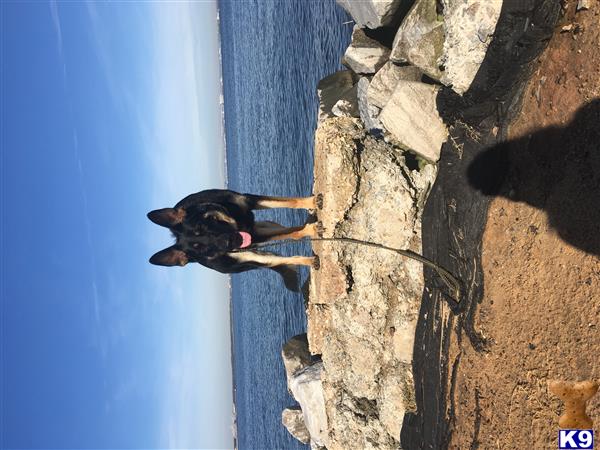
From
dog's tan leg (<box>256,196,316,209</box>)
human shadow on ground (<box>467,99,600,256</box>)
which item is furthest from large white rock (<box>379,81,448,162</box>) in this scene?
dog's tan leg (<box>256,196,316,209</box>)

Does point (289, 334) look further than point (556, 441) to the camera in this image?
Yes

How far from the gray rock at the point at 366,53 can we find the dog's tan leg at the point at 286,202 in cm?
321

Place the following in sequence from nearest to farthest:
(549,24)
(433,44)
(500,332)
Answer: (549,24), (500,332), (433,44)

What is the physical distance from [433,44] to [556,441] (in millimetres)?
5390

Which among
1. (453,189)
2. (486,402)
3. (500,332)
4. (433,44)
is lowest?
(486,402)

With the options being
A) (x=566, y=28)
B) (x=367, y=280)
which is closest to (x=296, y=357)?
(x=367, y=280)

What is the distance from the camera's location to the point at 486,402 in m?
6.01

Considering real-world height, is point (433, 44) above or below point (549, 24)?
above

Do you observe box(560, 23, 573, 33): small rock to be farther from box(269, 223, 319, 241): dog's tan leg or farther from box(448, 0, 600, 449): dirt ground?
box(269, 223, 319, 241): dog's tan leg

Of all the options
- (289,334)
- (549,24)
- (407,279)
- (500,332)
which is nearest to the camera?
(549,24)

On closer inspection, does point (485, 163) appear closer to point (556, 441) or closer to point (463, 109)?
point (463, 109)

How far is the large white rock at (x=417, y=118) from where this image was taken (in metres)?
7.00

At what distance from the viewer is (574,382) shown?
16.0ft

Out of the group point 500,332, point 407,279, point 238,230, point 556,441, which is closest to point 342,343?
point 407,279
